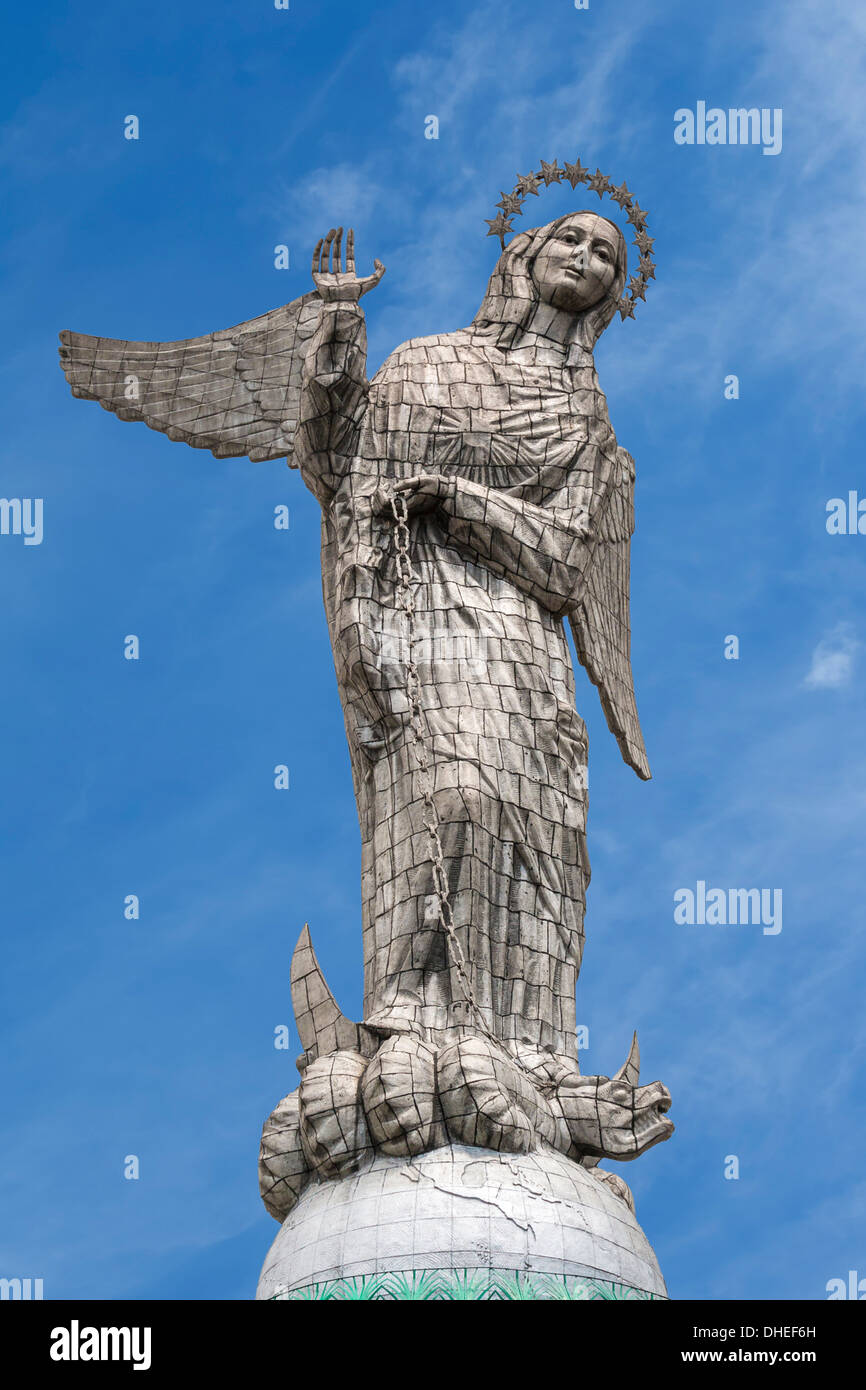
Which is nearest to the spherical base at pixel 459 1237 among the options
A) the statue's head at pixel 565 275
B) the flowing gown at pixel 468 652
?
the flowing gown at pixel 468 652

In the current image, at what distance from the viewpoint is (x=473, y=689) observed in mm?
14680

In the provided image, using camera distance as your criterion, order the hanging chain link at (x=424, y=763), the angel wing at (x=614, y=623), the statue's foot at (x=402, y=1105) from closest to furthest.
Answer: the statue's foot at (x=402, y=1105) < the hanging chain link at (x=424, y=763) < the angel wing at (x=614, y=623)

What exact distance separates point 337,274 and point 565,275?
6.49ft

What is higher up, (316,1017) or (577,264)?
(577,264)

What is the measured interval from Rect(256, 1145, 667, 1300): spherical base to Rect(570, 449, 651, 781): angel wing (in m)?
3.90

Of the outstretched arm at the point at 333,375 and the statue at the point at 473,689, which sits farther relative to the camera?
the outstretched arm at the point at 333,375

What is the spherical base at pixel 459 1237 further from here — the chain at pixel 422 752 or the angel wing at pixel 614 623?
the angel wing at pixel 614 623

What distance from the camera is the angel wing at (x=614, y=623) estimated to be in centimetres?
1603

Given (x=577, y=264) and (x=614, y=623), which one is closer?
(x=577, y=264)

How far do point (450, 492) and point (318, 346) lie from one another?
1214 mm

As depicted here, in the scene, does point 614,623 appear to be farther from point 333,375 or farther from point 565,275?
point 333,375

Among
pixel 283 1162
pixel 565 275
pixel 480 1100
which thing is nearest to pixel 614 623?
pixel 565 275

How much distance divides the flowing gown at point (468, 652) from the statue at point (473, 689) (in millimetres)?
16

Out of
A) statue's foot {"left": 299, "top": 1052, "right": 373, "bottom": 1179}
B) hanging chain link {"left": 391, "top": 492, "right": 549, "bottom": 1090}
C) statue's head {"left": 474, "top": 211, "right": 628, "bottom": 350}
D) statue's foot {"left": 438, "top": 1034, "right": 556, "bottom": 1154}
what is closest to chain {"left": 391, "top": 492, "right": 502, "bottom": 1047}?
hanging chain link {"left": 391, "top": 492, "right": 549, "bottom": 1090}
